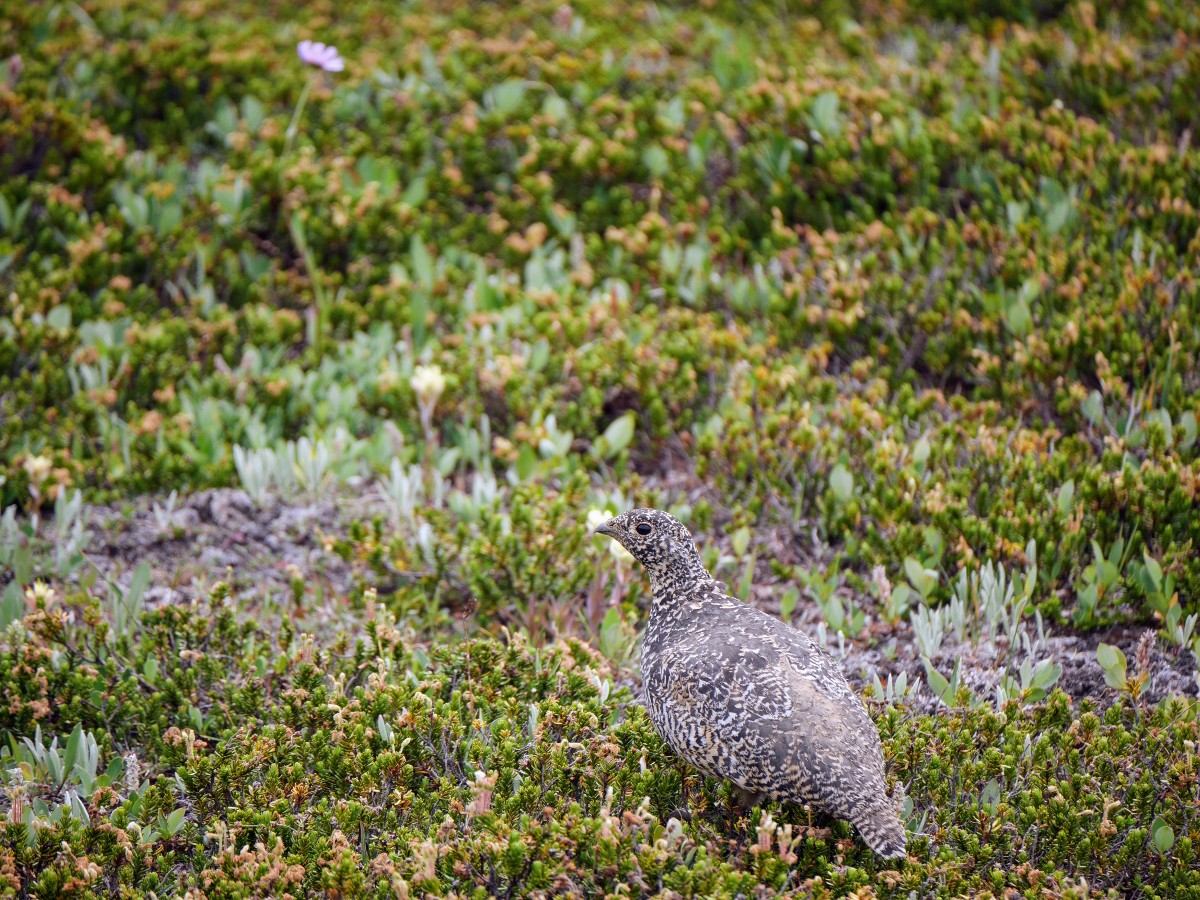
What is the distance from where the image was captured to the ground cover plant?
4.56 m

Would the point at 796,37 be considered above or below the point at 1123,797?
above

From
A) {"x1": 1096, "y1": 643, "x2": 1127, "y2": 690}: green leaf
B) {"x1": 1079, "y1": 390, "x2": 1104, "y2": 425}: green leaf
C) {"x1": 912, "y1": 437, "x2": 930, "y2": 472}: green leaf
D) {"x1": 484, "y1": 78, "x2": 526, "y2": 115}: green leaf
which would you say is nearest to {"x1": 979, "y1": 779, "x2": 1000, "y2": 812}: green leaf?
{"x1": 1096, "y1": 643, "x2": 1127, "y2": 690}: green leaf

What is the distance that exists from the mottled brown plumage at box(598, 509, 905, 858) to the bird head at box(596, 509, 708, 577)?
7.6 inches

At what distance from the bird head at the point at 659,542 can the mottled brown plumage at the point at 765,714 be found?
0.19m

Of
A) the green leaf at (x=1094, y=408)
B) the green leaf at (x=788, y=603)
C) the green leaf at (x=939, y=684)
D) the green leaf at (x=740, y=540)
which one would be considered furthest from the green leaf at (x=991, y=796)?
the green leaf at (x=1094, y=408)

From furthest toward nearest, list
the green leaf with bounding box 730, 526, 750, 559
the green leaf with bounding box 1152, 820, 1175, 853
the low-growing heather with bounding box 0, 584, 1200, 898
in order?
the green leaf with bounding box 730, 526, 750, 559, the green leaf with bounding box 1152, 820, 1175, 853, the low-growing heather with bounding box 0, 584, 1200, 898

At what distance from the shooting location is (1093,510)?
604cm

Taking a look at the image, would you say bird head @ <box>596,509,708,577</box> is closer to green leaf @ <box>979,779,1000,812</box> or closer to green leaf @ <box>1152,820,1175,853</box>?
green leaf @ <box>979,779,1000,812</box>

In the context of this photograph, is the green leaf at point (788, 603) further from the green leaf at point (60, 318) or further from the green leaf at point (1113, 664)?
the green leaf at point (60, 318)

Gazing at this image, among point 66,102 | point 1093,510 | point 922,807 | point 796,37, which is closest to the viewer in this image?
point 922,807

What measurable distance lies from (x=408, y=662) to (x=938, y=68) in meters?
7.47

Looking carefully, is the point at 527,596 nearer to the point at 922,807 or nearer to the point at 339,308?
the point at 922,807

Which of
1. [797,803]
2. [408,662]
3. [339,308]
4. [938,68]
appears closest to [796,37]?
[938,68]

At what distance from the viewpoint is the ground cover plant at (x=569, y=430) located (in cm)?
456
